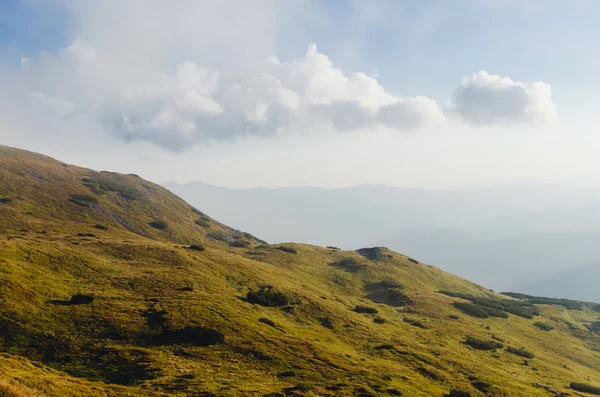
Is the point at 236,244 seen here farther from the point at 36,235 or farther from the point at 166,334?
the point at 166,334

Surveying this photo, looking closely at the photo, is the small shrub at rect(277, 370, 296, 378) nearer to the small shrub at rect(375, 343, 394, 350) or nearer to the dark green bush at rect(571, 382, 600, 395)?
the small shrub at rect(375, 343, 394, 350)

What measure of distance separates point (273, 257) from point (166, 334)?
229 ft

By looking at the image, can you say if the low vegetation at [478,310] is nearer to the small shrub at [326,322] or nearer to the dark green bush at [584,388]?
the dark green bush at [584,388]

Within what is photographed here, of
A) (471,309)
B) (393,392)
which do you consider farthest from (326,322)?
(471,309)

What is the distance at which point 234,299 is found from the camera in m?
54.7

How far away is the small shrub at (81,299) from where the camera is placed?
4097cm

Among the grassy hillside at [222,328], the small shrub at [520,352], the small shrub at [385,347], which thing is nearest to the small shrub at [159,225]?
the grassy hillside at [222,328]

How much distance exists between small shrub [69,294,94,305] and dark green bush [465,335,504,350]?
63.3m

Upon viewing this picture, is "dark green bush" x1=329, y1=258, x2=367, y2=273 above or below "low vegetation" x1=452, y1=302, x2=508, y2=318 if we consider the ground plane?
above

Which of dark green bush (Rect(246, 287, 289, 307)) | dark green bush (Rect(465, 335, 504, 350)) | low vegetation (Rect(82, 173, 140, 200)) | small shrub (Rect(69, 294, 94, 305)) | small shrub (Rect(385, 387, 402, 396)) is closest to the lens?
small shrub (Rect(385, 387, 402, 396))

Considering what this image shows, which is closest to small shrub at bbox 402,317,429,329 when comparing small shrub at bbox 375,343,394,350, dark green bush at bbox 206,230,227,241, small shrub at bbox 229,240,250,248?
small shrub at bbox 375,343,394,350

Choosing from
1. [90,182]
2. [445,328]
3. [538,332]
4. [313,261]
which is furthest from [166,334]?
[90,182]

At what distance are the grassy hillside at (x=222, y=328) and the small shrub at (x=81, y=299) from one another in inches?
4.2

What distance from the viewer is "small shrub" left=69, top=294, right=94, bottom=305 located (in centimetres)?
4097
